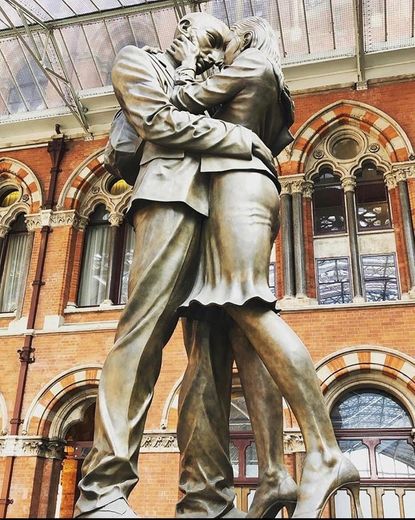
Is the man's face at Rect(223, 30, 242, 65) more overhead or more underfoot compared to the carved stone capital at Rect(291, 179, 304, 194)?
more underfoot

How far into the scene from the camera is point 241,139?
6.93ft

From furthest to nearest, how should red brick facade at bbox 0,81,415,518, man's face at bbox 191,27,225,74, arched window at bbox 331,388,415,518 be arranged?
red brick facade at bbox 0,81,415,518, arched window at bbox 331,388,415,518, man's face at bbox 191,27,225,74

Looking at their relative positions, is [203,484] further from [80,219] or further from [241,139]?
[80,219]

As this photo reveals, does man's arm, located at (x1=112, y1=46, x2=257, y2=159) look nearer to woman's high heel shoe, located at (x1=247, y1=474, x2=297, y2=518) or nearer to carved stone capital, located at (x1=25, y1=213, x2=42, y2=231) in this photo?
woman's high heel shoe, located at (x1=247, y1=474, x2=297, y2=518)

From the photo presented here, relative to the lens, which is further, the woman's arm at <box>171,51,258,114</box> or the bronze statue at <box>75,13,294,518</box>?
the woman's arm at <box>171,51,258,114</box>

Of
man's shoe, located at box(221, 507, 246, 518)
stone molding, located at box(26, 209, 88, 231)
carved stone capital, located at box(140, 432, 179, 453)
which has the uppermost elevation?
stone molding, located at box(26, 209, 88, 231)

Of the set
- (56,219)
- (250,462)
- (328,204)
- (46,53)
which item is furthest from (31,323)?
(328,204)

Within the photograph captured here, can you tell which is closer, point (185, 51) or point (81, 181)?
point (185, 51)

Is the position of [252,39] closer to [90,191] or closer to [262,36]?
[262,36]

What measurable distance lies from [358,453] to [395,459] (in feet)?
1.66

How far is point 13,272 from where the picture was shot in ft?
36.3

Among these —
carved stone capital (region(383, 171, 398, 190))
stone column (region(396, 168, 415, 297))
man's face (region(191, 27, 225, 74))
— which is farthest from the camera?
carved stone capital (region(383, 171, 398, 190))

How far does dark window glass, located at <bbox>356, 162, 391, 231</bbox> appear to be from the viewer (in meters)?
9.66

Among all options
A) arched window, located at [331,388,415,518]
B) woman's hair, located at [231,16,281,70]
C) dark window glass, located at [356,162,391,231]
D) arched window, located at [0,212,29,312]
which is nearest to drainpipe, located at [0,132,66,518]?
arched window, located at [0,212,29,312]
